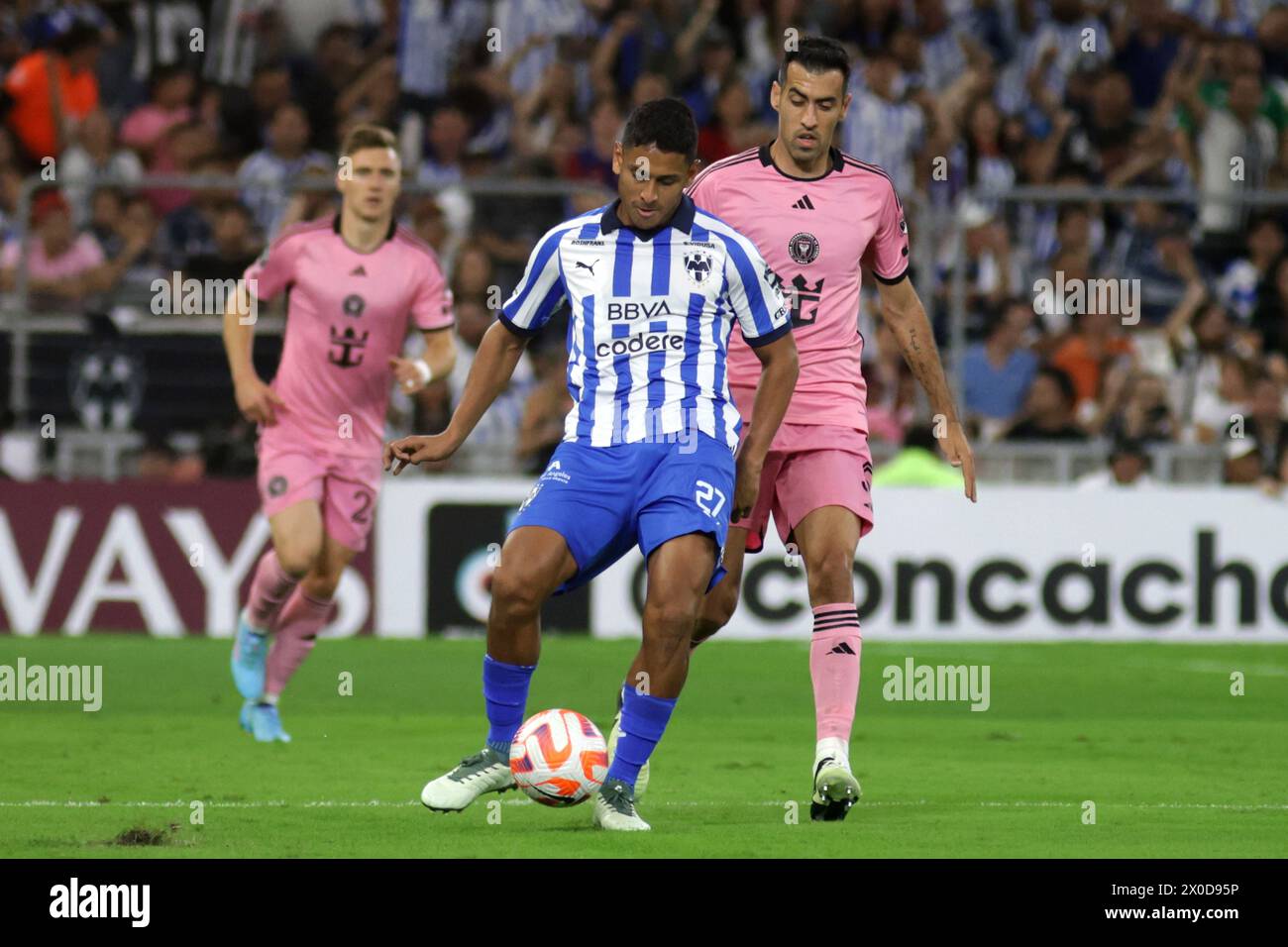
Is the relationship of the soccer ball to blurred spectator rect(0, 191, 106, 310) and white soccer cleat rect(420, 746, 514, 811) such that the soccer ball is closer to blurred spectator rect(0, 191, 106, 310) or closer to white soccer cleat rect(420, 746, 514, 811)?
white soccer cleat rect(420, 746, 514, 811)

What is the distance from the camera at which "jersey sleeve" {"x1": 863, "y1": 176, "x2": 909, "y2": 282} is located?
866 centimetres

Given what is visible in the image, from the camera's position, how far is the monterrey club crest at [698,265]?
7.68 metres

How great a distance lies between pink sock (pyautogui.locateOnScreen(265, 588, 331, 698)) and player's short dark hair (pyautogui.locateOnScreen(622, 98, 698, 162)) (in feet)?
14.1

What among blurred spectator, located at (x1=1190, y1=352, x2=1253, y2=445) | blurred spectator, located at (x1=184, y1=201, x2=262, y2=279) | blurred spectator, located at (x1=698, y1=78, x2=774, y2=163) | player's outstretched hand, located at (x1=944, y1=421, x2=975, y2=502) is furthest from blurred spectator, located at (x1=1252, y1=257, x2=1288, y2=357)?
player's outstretched hand, located at (x1=944, y1=421, x2=975, y2=502)

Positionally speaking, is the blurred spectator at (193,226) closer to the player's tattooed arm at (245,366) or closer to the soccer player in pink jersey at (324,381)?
the soccer player in pink jersey at (324,381)

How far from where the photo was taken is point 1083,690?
43.7 feet

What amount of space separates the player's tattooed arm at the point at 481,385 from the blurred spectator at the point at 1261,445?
9563mm

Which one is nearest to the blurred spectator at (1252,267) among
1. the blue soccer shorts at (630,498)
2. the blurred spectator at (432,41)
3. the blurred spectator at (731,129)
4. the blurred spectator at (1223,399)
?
the blurred spectator at (1223,399)

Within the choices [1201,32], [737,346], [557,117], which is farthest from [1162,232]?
[737,346]

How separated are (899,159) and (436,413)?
4.65 meters

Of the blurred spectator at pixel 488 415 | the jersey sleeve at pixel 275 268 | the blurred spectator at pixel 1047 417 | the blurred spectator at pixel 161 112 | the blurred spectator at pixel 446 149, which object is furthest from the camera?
the blurred spectator at pixel 161 112

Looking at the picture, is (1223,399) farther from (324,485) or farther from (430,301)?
(324,485)

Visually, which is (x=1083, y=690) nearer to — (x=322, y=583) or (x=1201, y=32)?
(x=322, y=583)

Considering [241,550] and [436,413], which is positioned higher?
[436,413]
